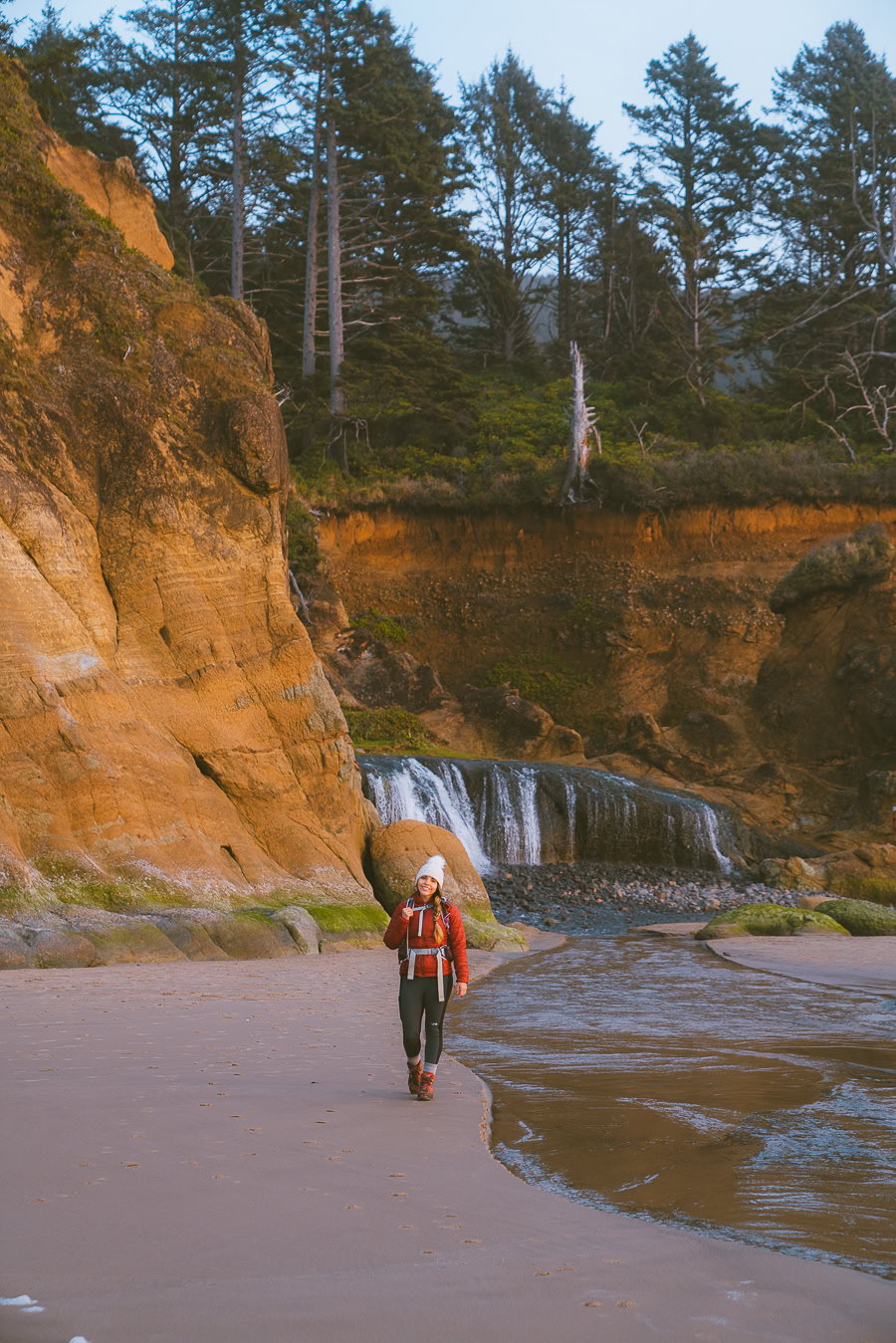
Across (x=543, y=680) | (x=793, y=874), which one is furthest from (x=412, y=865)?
(x=543, y=680)

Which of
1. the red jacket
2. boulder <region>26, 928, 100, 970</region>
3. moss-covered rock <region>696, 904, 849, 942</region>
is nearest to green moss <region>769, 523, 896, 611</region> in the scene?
moss-covered rock <region>696, 904, 849, 942</region>

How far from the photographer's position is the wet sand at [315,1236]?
3.35m

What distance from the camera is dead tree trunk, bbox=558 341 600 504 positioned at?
42.4 m

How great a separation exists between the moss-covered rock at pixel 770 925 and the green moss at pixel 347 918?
556 cm

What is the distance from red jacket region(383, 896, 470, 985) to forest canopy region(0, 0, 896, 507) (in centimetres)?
3588

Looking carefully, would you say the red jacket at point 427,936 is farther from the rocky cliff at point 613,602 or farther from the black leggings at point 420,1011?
the rocky cliff at point 613,602

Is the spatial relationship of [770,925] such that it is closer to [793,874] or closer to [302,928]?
[793,874]

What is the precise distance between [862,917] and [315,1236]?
667 inches

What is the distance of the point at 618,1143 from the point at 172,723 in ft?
38.2

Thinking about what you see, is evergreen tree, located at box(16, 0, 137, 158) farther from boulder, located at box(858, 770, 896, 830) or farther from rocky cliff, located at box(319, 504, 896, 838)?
boulder, located at box(858, 770, 896, 830)

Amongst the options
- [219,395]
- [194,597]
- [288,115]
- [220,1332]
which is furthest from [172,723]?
[288,115]

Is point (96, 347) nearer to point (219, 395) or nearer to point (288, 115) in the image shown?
point (219, 395)

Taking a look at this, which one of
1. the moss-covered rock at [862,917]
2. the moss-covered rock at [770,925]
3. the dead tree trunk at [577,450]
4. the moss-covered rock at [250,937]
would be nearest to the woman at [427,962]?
the moss-covered rock at [250,937]

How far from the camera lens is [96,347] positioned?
58.9ft
